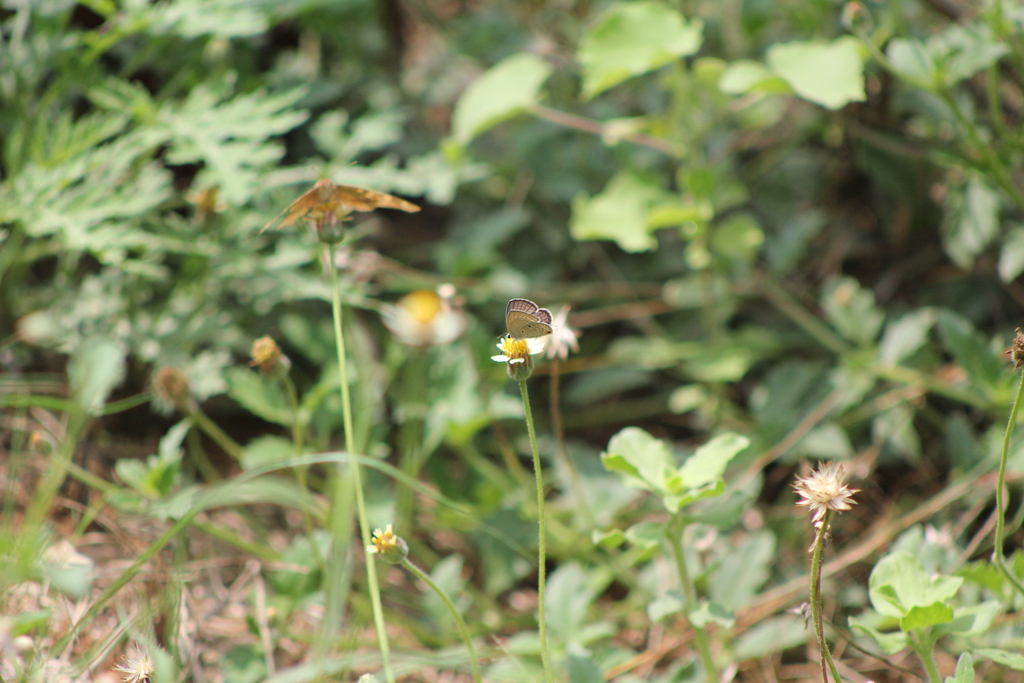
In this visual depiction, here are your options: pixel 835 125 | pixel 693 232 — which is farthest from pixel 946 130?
pixel 693 232

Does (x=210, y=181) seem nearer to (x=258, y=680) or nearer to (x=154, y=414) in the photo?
(x=154, y=414)

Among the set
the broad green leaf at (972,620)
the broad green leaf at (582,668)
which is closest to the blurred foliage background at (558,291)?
the broad green leaf at (582,668)

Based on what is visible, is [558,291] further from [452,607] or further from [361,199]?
[452,607]

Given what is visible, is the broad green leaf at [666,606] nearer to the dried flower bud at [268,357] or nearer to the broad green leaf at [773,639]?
the broad green leaf at [773,639]

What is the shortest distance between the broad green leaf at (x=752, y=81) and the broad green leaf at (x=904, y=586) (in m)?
0.93

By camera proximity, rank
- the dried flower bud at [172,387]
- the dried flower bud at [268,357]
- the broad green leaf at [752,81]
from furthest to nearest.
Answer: the broad green leaf at [752,81]
the dried flower bud at [172,387]
the dried flower bud at [268,357]

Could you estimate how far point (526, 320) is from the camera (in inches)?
34.7

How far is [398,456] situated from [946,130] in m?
1.53

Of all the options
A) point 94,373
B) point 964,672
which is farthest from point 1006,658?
point 94,373

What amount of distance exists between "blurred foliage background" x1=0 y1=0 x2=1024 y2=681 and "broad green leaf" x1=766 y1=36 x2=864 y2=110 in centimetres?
1

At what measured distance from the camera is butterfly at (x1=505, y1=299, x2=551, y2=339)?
2.87 feet

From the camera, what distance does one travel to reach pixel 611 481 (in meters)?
1.61

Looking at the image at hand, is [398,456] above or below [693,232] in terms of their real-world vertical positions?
below

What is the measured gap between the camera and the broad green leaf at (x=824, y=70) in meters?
1.44
